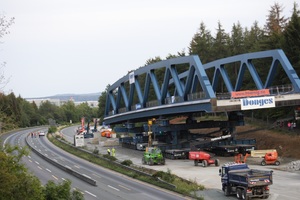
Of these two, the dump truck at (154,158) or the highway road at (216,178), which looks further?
the dump truck at (154,158)

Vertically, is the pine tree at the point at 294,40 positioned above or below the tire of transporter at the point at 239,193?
above

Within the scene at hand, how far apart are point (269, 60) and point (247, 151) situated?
22.8 meters

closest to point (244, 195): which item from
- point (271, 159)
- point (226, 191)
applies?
point (226, 191)

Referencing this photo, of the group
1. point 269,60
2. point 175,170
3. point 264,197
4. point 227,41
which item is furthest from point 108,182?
point 227,41

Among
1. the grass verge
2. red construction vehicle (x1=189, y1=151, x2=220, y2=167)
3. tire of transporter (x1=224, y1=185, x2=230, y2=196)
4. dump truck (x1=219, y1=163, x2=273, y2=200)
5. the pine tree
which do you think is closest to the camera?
dump truck (x1=219, y1=163, x2=273, y2=200)

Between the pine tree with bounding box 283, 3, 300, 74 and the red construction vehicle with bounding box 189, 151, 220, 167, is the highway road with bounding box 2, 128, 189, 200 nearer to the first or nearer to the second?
the red construction vehicle with bounding box 189, 151, 220, 167

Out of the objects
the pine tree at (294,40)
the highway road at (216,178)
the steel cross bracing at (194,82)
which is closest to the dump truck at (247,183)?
the highway road at (216,178)

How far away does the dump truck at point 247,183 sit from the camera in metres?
30.1

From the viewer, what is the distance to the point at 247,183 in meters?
30.1

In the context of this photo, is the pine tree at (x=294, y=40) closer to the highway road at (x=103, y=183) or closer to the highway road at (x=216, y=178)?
the highway road at (x=216, y=178)

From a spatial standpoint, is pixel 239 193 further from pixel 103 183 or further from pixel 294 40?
pixel 294 40

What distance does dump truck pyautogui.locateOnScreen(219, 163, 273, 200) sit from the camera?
30.1 m

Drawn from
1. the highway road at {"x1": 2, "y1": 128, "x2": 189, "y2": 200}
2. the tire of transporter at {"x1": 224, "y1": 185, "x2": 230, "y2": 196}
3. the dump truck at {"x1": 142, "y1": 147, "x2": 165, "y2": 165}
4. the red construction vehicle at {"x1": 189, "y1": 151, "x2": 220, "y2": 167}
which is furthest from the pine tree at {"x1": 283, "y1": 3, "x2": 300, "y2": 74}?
the tire of transporter at {"x1": 224, "y1": 185, "x2": 230, "y2": 196}

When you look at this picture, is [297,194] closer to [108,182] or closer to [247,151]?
[108,182]
